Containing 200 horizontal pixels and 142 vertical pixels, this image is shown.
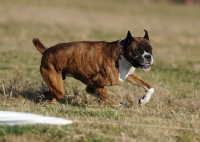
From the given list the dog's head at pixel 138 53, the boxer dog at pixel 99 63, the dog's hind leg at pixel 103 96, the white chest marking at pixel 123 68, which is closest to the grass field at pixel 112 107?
the dog's hind leg at pixel 103 96

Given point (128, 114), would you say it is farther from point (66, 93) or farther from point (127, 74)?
point (66, 93)

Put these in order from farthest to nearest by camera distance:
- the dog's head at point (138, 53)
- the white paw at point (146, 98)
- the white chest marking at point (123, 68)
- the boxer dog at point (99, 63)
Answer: the white paw at point (146, 98)
the white chest marking at point (123, 68)
the boxer dog at point (99, 63)
the dog's head at point (138, 53)

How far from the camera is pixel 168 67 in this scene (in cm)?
1555

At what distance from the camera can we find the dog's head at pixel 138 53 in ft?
29.5

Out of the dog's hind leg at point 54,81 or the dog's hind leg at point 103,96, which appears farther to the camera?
the dog's hind leg at point 54,81

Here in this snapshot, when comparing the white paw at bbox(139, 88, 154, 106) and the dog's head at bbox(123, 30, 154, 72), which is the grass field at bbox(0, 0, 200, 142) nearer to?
the white paw at bbox(139, 88, 154, 106)

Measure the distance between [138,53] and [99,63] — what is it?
77 cm

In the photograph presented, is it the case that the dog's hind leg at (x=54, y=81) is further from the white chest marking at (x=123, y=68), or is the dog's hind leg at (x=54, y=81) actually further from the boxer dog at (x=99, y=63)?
the white chest marking at (x=123, y=68)

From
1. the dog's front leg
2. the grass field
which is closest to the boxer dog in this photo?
the dog's front leg

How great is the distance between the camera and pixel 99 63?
937cm

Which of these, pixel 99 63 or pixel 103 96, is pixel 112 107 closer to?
pixel 103 96

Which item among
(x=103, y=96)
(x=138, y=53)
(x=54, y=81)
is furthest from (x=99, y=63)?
(x=54, y=81)

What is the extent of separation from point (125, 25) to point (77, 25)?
4.51 meters

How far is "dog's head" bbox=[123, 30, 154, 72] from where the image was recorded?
29.5 ft
